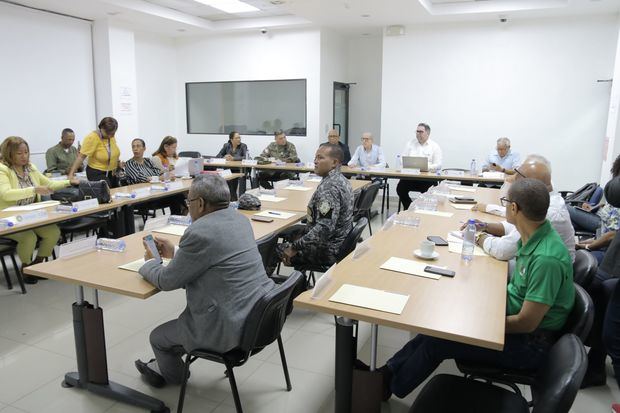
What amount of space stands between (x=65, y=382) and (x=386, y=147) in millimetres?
6910

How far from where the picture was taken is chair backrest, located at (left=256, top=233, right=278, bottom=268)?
2.63 metres

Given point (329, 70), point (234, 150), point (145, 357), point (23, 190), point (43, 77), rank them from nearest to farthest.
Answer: point (145, 357), point (23, 190), point (43, 77), point (234, 150), point (329, 70)

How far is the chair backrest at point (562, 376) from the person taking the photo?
1.26 meters

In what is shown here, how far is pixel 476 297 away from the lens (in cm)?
196

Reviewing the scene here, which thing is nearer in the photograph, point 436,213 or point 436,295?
point 436,295

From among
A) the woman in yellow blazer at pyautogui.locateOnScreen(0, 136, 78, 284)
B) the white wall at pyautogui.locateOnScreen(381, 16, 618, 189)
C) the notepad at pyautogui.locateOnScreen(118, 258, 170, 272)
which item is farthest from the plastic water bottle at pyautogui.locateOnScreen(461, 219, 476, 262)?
the white wall at pyautogui.locateOnScreen(381, 16, 618, 189)

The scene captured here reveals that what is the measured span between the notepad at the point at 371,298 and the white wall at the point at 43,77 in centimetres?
645

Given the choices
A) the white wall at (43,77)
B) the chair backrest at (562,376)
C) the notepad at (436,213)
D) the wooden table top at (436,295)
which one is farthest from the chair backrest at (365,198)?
the white wall at (43,77)

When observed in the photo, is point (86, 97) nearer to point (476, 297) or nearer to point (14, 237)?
point (14, 237)

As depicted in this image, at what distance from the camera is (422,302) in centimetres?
189

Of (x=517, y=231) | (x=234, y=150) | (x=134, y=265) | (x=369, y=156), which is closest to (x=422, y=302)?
(x=517, y=231)

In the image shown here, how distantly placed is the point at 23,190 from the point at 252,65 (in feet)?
19.1

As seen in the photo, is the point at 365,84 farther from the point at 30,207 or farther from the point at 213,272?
the point at 213,272

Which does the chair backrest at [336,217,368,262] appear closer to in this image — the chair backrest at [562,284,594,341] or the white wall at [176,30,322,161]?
the chair backrest at [562,284,594,341]
